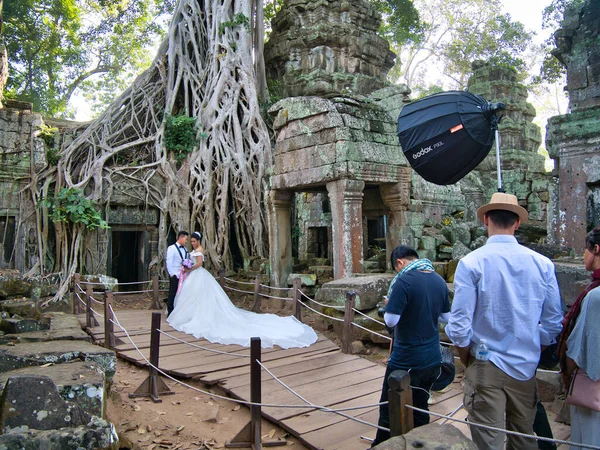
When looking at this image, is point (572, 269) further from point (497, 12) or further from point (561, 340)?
point (497, 12)

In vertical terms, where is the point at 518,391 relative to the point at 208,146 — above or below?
below

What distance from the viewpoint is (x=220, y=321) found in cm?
681

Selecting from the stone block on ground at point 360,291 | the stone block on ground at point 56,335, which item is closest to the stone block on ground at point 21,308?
the stone block on ground at point 56,335

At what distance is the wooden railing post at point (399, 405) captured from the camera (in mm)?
2367

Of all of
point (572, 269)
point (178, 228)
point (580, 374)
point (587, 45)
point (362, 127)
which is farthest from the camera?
point (178, 228)

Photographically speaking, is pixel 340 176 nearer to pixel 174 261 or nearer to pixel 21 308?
pixel 174 261

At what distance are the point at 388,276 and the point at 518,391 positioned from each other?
4162 mm

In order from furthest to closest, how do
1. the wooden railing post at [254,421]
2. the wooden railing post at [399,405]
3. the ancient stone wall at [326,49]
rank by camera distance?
1. the ancient stone wall at [326,49]
2. the wooden railing post at [254,421]
3. the wooden railing post at [399,405]

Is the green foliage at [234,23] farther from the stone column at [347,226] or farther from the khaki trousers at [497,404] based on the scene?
Answer: the khaki trousers at [497,404]

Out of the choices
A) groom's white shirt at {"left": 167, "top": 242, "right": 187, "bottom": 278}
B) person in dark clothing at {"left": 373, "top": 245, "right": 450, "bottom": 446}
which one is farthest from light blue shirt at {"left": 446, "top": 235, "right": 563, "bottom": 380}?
groom's white shirt at {"left": 167, "top": 242, "right": 187, "bottom": 278}

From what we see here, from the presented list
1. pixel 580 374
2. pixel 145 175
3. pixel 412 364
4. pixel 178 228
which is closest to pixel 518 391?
pixel 580 374

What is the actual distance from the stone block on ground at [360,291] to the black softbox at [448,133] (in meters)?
1.80

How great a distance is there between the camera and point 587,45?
6.00 m

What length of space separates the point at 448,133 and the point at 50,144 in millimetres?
9900
